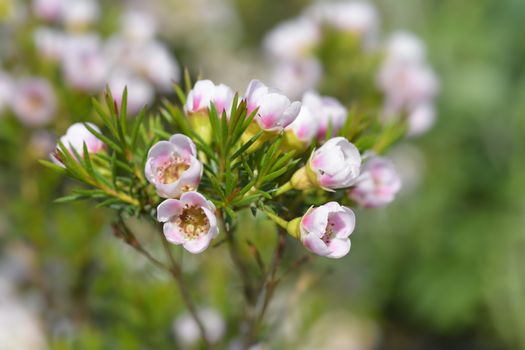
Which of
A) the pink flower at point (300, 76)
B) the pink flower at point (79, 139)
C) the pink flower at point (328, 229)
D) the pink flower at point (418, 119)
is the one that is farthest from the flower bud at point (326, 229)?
the pink flower at point (300, 76)

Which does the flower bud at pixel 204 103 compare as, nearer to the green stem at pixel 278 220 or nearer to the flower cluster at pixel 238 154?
the flower cluster at pixel 238 154

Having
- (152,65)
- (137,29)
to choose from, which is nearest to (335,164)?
(152,65)

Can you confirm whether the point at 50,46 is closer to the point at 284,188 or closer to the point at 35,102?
the point at 35,102

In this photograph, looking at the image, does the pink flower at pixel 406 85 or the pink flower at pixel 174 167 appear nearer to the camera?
the pink flower at pixel 174 167

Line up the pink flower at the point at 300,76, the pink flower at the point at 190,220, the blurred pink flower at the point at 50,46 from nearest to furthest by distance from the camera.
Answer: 1. the pink flower at the point at 190,220
2. the blurred pink flower at the point at 50,46
3. the pink flower at the point at 300,76

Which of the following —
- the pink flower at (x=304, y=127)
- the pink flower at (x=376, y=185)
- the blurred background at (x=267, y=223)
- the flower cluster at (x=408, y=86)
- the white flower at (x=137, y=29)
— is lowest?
the blurred background at (x=267, y=223)

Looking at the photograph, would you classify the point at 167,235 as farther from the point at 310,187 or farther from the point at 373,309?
the point at 373,309
